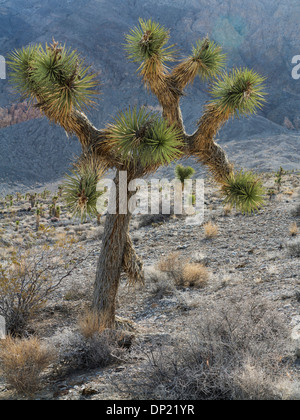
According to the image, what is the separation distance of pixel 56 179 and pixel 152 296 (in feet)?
154

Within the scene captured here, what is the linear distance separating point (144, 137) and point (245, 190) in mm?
1909

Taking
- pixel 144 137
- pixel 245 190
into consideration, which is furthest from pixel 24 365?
pixel 245 190

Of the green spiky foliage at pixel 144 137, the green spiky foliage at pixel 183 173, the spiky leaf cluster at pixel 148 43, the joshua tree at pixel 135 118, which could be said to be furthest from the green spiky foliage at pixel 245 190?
the green spiky foliage at pixel 183 173

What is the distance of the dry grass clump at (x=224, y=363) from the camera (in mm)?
3262

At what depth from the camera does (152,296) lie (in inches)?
299

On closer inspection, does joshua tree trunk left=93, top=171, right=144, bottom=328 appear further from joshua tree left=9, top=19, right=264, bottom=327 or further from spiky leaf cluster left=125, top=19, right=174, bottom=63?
spiky leaf cluster left=125, top=19, right=174, bottom=63

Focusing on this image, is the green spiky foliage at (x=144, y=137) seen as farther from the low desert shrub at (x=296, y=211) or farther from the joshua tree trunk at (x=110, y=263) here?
the low desert shrub at (x=296, y=211)

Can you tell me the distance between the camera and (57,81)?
4883 millimetres

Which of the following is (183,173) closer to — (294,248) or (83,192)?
(294,248)

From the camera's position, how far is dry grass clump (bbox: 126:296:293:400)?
3.26m

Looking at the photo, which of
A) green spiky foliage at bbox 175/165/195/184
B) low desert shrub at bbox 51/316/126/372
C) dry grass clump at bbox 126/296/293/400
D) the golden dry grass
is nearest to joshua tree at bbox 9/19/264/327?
low desert shrub at bbox 51/316/126/372

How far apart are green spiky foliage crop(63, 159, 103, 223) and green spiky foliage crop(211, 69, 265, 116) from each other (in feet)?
7.00

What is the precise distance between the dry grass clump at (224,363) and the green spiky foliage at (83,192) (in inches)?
72.7

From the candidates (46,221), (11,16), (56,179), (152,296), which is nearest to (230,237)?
(152,296)
